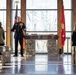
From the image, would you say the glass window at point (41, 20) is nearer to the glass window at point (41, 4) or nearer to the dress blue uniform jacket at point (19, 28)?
the glass window at point (41, 4)

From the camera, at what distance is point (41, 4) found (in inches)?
579

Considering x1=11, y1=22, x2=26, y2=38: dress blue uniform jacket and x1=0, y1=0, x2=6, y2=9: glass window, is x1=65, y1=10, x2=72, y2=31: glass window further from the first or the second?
x1=11, y1=22, x2=26, y2=38: dress blue uniform jacket

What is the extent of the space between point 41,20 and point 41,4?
0.91 meters

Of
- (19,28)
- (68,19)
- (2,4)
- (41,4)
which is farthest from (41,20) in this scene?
(19,28)

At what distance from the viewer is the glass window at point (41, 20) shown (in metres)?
14.6

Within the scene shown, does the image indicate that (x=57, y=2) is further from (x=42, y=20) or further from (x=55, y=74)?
(x=55, y=74)

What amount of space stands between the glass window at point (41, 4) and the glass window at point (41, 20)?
28 centimetres

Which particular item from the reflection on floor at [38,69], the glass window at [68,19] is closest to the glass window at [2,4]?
the glass window at [68,19]

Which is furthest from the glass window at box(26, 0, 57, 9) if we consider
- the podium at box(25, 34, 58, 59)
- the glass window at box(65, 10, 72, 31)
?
the podium at box(25, 34, 58, 59)

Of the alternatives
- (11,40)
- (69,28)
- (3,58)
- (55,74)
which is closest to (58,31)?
(69,28)

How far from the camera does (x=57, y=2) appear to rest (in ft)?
47.5

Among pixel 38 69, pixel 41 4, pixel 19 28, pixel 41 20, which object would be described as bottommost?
pixel 38 69

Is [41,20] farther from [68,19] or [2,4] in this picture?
[2,4]

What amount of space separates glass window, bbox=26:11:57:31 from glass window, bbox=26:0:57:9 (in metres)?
0.28
